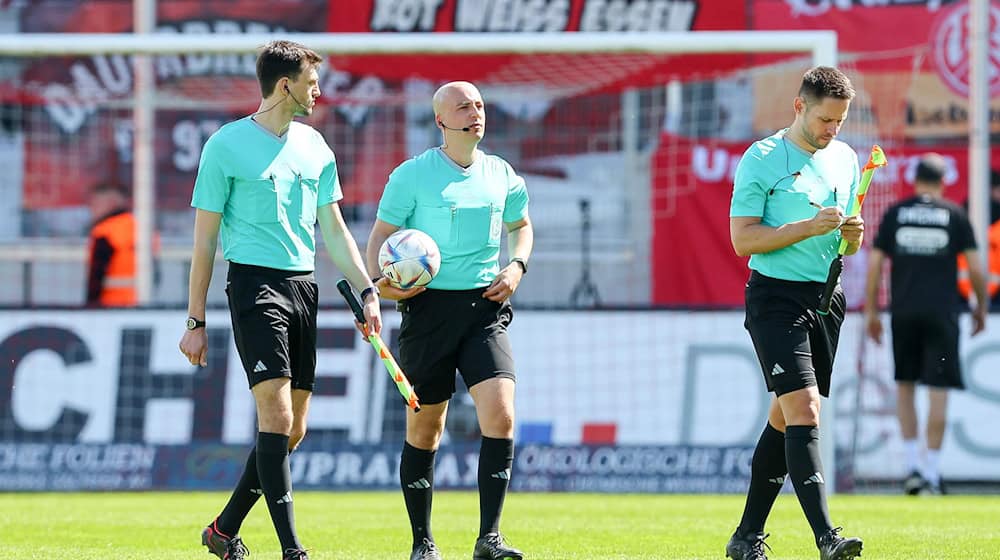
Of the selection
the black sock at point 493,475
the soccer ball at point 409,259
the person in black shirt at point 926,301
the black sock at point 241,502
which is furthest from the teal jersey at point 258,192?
the person in black shirt at point 926,301

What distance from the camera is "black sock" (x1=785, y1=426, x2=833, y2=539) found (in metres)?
7.54

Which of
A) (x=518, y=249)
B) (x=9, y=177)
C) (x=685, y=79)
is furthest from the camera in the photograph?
(x=9, y=177)

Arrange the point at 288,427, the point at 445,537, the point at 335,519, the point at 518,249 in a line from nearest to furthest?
1. the point at 288,427
2. the point at 518,249
3. the point at 445,537
4. the point at 335,519

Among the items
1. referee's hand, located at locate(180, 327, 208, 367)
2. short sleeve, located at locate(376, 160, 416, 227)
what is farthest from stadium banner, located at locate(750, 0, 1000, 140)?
referee's hand, located at locate(180, 327, 208, 367)

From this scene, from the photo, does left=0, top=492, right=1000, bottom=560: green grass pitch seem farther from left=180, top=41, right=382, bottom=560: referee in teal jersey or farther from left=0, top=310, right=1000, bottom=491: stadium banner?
left=180, top=41, right=382, bottom=560: referee in teal jersey

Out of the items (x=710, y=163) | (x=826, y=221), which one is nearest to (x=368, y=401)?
(x=710, y=163)

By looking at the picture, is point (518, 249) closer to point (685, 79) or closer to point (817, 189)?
point (817, 189)

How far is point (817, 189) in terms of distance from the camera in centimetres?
787

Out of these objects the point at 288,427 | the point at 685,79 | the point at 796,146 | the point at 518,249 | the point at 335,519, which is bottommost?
the point at 335,519

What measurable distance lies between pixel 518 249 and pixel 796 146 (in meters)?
1.39

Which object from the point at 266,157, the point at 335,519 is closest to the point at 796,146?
the point at 266,157

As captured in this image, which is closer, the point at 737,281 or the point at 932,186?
the point at 932,186

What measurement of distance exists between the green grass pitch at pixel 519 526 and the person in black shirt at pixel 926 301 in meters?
0.60

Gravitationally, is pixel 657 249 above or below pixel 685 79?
below
